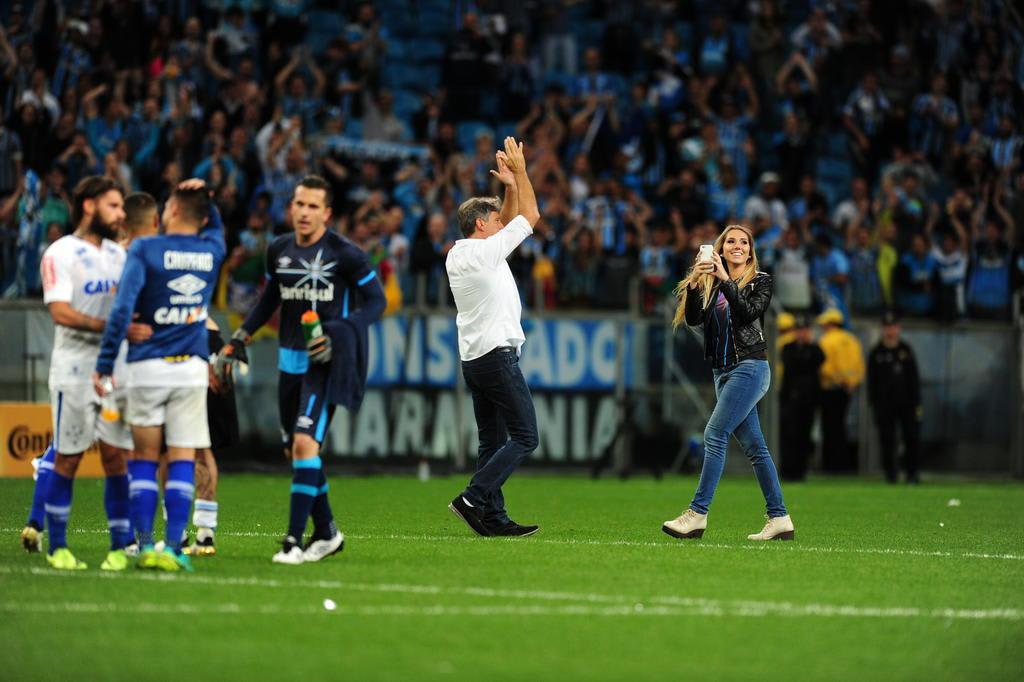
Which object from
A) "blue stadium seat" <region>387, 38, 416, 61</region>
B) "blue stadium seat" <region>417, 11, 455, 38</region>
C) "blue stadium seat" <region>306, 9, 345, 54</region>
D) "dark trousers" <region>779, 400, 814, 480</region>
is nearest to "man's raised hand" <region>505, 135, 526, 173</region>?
"dark trousers" <region>779, 400, 814, 480</region>

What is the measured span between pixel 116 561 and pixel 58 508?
2.08 feet

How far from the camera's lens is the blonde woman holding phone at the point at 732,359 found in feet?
41.0

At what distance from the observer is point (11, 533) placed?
12547mm

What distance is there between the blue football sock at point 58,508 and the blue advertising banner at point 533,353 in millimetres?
12505

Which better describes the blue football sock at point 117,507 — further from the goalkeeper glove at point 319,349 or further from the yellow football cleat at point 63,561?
the goalkeeper glove at point 319,349

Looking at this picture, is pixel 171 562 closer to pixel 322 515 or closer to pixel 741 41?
pixel 322 515

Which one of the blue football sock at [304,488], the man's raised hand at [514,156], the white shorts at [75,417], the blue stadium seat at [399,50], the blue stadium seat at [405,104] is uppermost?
the blue stadium seat at [399,50]

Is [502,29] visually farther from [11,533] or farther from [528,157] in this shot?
[11,533]

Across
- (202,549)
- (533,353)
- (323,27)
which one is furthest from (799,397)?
(202,549)

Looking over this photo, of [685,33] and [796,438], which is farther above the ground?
[685,33]

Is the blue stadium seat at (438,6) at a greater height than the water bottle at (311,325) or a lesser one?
greater

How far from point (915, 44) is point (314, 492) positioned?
2335 cm

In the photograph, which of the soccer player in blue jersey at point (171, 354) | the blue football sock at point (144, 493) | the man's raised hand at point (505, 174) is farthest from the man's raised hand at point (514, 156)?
the blue football sock at point (144, 493)

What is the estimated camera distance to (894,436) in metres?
24.5
